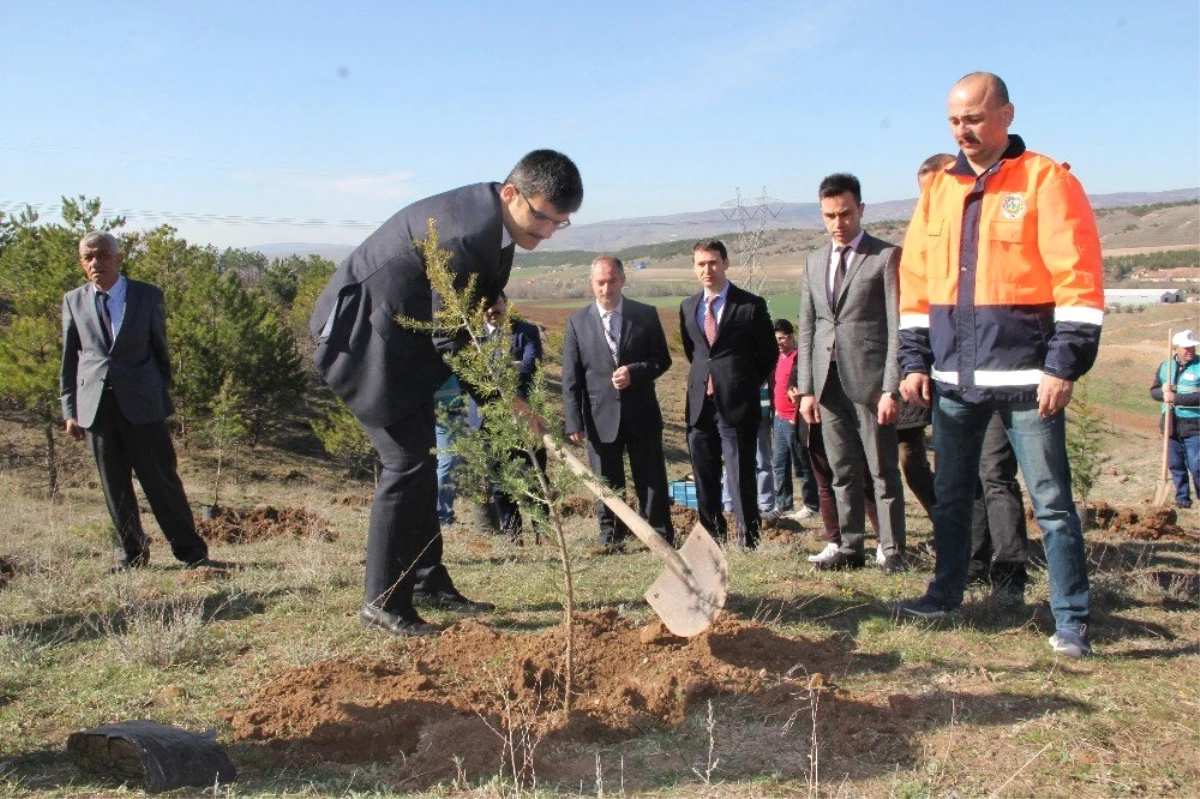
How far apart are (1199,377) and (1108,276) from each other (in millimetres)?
85998

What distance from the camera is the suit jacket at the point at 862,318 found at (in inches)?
211

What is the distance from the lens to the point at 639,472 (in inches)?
260

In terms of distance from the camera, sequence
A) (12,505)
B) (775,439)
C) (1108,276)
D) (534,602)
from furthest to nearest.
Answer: (1108,276) → (12,505) → (775,439) → (534,602)

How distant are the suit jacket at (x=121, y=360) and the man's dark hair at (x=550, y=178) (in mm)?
3136

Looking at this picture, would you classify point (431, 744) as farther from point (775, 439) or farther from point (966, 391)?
point (775, 439)

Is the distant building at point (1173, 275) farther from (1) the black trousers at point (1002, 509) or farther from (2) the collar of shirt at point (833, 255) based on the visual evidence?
(1) the black trousers at point (1002, 509)

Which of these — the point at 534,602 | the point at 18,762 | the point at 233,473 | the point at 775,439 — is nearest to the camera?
the point at 18,762

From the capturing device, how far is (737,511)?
6477 millimetres

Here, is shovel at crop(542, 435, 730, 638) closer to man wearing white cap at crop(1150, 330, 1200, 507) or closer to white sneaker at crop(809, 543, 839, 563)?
white sneaker at crop(809, 543, 839, 563)

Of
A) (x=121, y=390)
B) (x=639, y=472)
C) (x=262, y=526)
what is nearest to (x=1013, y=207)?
(x=639, y=472)

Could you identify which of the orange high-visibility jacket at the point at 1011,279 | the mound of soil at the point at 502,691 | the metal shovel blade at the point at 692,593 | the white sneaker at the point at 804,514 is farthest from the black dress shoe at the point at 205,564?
the white sneaker at the point at 804,514

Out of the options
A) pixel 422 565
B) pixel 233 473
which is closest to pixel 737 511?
pixel 422 565

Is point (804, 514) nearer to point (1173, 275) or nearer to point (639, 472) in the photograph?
point (639, 472)

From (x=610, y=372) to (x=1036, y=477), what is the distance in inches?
126
